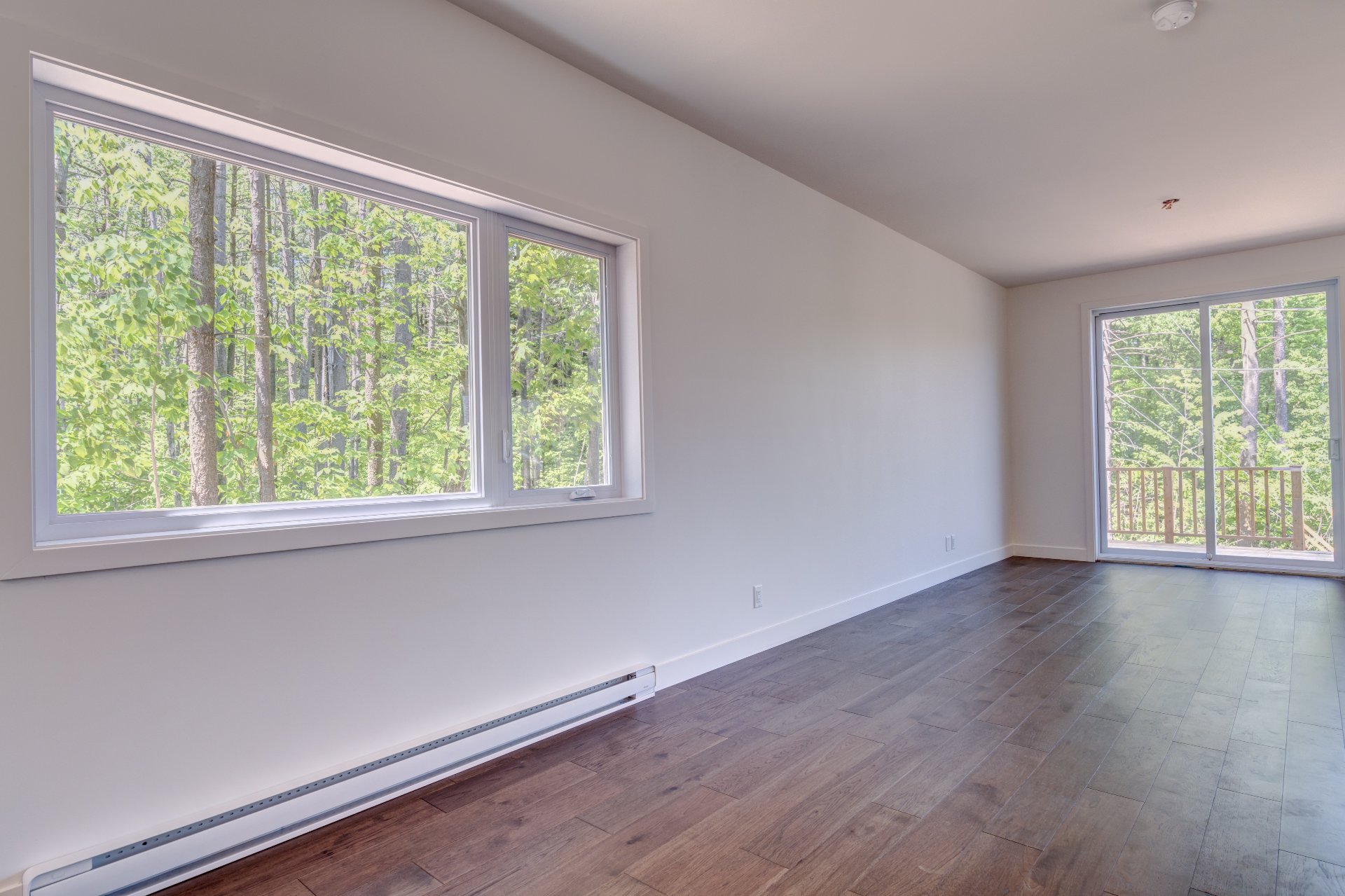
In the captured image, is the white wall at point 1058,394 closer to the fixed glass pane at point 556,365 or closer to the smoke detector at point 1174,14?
the smoke detector at point 1174,14

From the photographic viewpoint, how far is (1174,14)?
2.52 meters

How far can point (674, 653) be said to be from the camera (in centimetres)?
329

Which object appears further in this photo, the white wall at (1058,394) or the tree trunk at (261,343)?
the white wall at (1058,394)

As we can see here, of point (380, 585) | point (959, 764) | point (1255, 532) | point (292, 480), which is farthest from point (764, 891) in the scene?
point (1255, 532)

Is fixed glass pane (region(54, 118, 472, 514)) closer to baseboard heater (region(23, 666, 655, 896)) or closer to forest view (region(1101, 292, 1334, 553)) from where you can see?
baseboard heater (region(23, 666, 655, 896))

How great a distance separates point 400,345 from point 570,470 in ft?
2.86

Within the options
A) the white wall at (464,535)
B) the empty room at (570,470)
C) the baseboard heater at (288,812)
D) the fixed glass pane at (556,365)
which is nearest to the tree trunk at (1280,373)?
the empty room at (570,470)

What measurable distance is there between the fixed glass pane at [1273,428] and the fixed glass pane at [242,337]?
6.32 meters

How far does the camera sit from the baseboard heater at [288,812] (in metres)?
1.63

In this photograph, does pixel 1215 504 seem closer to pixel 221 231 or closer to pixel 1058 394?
pixel 1058 394

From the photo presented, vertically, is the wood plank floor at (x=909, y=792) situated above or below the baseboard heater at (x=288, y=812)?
below

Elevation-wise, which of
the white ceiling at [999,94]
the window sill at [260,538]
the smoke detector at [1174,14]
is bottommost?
the window sill at [260,538]

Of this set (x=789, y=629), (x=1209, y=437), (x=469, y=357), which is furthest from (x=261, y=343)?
(x=1209, y=437)

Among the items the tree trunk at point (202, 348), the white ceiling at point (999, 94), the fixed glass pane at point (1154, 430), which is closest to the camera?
the tree trunk at point (202, 348)
